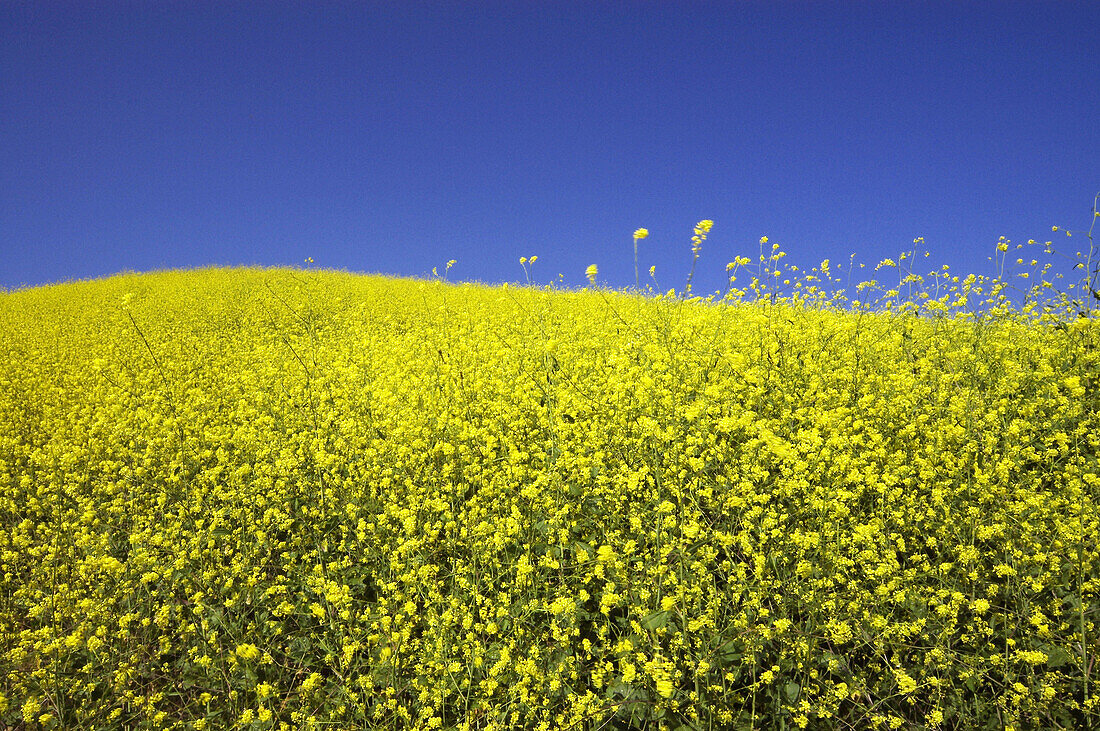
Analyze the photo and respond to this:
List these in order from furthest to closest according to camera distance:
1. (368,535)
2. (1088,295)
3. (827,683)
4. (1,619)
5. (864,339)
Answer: (864,339) < (1088,295) < (368,535) < (1,619) < (827,683)

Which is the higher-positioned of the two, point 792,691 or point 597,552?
point 597,552

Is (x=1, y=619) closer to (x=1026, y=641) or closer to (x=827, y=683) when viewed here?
(x=827, y=683)

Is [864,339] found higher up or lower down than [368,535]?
higher up

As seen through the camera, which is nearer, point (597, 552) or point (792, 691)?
point (792, 691)

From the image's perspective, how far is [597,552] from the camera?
262cm

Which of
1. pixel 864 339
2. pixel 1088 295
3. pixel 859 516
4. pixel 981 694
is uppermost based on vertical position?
pixel 1088 295

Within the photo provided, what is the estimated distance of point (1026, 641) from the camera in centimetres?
216

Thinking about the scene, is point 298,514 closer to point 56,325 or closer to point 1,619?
point 1,619

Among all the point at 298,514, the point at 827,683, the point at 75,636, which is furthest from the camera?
the point at 298,514

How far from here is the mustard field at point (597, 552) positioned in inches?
83.7

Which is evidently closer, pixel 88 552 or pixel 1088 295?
pixel 88 552

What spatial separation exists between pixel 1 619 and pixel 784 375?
5.27m

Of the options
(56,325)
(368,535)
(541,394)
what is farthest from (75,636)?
(56,325)

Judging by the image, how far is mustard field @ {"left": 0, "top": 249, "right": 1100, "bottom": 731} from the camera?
213cm
